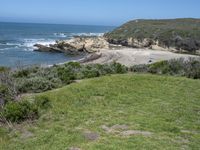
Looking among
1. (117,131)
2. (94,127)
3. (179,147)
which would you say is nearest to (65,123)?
(94,127)

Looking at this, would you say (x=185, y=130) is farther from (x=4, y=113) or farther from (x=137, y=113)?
(x=4, y=113)

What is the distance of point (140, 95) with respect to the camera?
12.4m

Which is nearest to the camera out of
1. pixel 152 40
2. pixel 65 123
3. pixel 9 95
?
pixel 65 123

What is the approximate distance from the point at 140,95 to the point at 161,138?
4.18 m

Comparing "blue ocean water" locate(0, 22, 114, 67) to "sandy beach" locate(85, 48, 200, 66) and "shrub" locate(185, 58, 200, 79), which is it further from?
"shrub" locate(185, 58, 200, 79)

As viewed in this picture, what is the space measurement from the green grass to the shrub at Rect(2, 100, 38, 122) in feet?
0.92

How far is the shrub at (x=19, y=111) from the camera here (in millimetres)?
9906

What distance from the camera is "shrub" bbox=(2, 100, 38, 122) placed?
9.91 meters

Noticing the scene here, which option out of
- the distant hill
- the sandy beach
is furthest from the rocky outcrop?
the sandy beach

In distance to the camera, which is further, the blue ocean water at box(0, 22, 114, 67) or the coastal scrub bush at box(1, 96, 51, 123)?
the blue ocean water at box(0, 22, 114, 67)

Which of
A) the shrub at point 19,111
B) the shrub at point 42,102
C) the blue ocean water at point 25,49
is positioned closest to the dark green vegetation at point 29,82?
the shrub at point 19,111

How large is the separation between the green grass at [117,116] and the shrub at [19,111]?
281mm

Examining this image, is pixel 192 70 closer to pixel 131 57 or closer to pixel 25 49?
pixel 131 57

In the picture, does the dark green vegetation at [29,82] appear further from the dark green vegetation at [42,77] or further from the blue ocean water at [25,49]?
the blue ocean water at [25,49]
